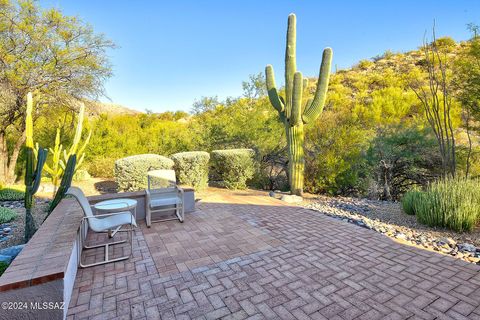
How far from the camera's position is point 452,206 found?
444 centimetres

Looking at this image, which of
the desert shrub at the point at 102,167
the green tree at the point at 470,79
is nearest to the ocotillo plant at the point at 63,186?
the desert shrub at the point at 102,167

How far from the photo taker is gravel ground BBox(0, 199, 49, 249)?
429 centimetres

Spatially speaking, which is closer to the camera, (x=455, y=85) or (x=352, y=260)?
(x=352, y=260)

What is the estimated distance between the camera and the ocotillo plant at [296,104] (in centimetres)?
698

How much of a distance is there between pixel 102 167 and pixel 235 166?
247 inches

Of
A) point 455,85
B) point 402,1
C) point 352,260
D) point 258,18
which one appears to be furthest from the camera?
point 402,1

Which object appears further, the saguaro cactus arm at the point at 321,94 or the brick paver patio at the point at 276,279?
the saguaro cactus arm at the point at 321,94

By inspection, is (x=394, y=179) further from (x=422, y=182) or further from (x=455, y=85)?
(x=455, y=85)

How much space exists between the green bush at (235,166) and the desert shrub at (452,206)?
489cm

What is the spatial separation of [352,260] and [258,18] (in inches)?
413

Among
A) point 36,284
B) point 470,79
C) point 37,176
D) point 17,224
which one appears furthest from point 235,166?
point 470,79

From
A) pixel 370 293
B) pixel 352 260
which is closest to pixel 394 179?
pixel 352 260

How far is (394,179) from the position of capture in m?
8.27

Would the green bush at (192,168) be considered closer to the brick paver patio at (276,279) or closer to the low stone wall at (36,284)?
the brick paver patio at (276,279)
